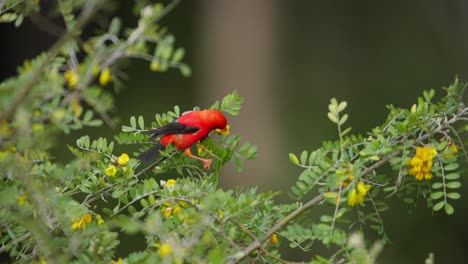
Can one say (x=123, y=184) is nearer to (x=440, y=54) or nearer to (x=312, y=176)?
(x=312, y=176)

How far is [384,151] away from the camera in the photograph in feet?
3.54

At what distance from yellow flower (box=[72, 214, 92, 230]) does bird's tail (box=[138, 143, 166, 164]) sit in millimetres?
219

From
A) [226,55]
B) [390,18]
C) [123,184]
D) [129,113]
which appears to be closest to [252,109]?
[226,55]

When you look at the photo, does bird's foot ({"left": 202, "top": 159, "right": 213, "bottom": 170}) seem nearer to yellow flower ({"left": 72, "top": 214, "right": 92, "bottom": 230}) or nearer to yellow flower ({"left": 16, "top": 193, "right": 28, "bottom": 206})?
yellow flower ({"left": 72, "top": 214, "right": 92, "bottom": 230})

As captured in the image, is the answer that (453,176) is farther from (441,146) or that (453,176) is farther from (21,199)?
(21,199)

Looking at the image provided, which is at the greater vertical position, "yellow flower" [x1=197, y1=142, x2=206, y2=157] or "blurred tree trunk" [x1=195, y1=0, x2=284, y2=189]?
"yellow flower" [x1=197, y1=142, x2=206, y2=157]

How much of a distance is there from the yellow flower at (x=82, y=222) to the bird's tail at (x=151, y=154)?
0.22 meters

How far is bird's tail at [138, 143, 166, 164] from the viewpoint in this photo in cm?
136

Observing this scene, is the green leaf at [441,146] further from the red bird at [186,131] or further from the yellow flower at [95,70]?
the yellow flower at [95,70]

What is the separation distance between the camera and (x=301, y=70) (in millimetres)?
6867

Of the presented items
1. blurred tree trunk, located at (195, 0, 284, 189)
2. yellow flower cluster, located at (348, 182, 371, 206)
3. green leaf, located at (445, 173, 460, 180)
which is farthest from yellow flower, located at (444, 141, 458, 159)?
blurred tree trunk, located at (195, 0, 284, 189)

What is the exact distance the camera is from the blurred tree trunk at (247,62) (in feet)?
18.3

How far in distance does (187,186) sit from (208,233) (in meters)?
0.07

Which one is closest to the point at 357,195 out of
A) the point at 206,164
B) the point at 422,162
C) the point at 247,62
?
the point at 422,162
